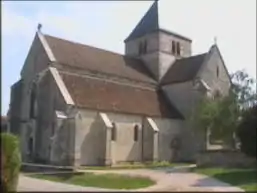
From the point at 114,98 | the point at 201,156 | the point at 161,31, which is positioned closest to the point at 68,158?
the point at 114,98

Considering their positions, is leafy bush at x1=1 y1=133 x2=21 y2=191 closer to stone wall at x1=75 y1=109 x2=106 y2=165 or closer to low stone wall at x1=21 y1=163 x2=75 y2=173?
low stone wall at x1=21 y1=163 x2=75 y2=173

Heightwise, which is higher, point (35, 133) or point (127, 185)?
point (35, 133)

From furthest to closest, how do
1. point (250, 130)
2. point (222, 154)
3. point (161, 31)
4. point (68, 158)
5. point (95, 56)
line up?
point (161, 31) → point (95, 56) → point (68, 158) → point (222, 154) → point (250, 130)

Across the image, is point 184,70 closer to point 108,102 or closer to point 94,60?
point 94,60

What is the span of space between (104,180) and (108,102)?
12.3 meters

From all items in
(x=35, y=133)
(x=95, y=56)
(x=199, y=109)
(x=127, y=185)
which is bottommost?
(x=127, y=185)

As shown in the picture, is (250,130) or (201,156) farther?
(201,156)

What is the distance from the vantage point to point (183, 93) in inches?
1465

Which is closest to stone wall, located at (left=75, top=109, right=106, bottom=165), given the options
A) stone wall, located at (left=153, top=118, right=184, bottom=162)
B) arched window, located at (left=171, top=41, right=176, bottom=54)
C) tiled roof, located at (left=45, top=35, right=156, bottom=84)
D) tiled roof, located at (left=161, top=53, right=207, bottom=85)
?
tiled roof, located at (left=45, top=35, right=156, bottom=84)

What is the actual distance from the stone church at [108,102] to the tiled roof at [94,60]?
83mm

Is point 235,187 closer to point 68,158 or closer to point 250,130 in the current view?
point 250,130

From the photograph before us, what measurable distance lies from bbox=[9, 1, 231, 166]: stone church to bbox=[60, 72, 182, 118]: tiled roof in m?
0.08


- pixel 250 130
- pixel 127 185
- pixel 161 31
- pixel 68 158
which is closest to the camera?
pixel 127 185

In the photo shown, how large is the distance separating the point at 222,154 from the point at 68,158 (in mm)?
10333
